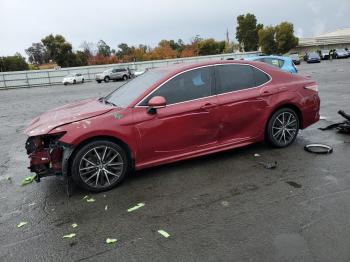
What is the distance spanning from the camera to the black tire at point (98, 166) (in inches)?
196

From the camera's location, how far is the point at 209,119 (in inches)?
225

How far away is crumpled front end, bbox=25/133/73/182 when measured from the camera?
16.4ft

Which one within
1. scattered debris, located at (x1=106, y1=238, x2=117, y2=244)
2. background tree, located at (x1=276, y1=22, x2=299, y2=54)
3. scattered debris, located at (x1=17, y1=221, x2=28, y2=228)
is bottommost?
scattered debris, located at (x1=17, y1=221, x2=28, y2=228)

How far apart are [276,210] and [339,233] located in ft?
2.43

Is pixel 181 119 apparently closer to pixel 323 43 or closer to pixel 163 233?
pixel 163 233

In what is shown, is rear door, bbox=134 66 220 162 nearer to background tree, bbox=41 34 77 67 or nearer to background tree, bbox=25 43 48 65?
background tree, bbox=41 34 77 67

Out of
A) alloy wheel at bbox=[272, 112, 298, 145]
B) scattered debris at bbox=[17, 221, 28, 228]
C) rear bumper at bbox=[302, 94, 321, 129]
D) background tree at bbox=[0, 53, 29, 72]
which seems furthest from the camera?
background tree at bbox=[0, 53, 29, 72]

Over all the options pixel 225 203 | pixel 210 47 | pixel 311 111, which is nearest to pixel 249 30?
pixel 210 47

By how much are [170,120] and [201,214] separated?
1.66m

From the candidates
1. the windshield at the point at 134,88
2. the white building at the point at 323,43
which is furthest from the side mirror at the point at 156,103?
the white building at the point at 323,43

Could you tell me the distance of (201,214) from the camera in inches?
167

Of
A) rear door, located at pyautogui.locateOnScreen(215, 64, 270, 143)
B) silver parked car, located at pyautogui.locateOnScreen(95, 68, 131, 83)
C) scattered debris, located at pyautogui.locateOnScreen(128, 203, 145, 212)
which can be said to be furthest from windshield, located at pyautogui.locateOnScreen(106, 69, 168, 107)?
silver parked car, located at pyautogui.locateOnScreen(95, 68, 131, 83)

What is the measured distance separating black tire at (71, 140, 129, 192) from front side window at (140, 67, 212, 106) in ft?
2.71

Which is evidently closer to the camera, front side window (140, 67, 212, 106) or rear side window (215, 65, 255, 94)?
front side window (140, 67, 212, 106)
